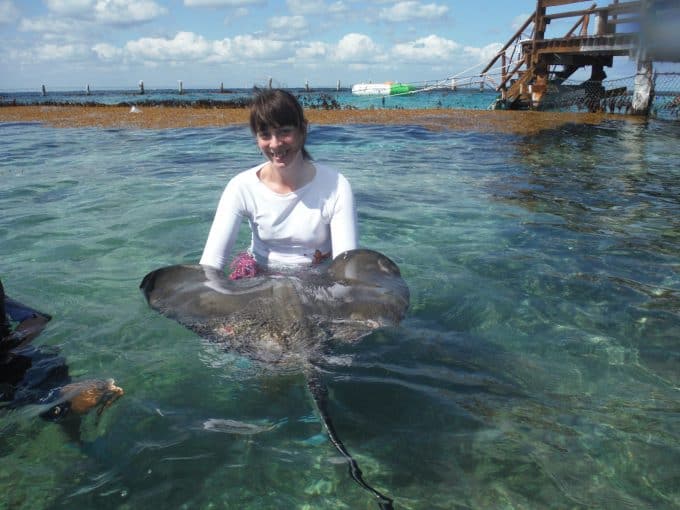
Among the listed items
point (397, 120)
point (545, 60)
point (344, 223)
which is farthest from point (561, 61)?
point (344, 223)

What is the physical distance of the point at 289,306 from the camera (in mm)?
3020

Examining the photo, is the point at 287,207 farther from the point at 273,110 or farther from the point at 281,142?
the point at 273,110

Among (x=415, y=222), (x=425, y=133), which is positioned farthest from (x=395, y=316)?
(x=425, y=133)

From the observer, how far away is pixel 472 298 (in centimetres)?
470

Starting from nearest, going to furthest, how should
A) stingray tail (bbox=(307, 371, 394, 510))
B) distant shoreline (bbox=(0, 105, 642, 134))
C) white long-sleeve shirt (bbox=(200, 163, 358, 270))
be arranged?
stingray tail (bbox=(307, 371, 394, 510)) → white long-sleeve shirt (bbox=(200, 163, 358, 270)) → distant shoreline (bbox=(0, 105, 642, 134))

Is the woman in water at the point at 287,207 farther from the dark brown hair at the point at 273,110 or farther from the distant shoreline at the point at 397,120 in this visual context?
the distant shoreline at the point at 397,120

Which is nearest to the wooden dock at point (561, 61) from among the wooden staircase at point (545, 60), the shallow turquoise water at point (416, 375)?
Result: the wooden staircase at point (545, 60)

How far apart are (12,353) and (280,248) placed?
6.43 ft

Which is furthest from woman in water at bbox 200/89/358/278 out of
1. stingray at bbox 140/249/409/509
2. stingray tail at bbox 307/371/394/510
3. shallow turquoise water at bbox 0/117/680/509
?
stingray tail at bbox 307/371/394/510

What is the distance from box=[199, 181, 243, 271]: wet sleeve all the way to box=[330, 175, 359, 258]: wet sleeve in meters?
0.72

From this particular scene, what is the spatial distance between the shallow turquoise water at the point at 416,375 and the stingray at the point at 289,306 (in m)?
0.24

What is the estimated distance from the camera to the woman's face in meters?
3.49

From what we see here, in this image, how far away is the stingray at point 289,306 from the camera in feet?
9.76

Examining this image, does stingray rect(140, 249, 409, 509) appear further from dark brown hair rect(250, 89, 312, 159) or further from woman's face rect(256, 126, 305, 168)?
dark brown hair rect(250, 89, 312, 159)
